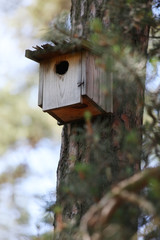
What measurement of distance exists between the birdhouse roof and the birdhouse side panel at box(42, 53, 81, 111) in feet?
0.13

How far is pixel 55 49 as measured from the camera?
3.66m

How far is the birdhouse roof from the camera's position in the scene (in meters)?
3.55

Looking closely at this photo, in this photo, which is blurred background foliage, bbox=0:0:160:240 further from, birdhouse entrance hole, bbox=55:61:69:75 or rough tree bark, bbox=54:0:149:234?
birdhouse entrance hole, bbox=55:61:69:75

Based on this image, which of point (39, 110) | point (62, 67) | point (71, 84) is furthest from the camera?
point (39, 110)

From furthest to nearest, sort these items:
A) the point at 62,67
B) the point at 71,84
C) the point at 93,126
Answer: the point at 62,67, the point at 71,84, the point at 93,126

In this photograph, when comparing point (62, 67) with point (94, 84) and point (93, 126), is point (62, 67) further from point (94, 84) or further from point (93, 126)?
point (93, 126)

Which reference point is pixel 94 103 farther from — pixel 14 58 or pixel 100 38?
pixel 14 58

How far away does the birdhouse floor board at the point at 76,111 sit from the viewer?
11.9 feet

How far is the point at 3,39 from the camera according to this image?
1027 centimetres

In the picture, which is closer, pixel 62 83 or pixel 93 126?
pixel 93 126

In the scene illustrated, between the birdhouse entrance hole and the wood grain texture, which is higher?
the birdhouse entrance hole

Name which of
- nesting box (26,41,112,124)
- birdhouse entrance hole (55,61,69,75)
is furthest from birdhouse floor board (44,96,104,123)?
birdhouse entrance hole (55,61,69,75)

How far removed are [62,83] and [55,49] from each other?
0.21 meters

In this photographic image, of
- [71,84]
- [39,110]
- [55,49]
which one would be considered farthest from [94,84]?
[39,110]
